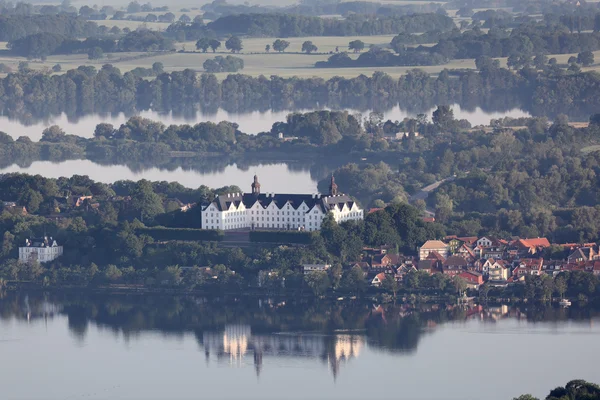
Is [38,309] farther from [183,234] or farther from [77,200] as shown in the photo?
[77,200]

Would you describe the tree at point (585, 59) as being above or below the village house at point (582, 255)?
above

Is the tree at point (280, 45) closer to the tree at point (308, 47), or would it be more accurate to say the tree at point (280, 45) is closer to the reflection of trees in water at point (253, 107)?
the tree at point (308, 47)

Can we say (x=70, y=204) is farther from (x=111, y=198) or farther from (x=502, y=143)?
(x=502, y=143)

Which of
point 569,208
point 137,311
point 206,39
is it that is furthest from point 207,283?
point 206,39

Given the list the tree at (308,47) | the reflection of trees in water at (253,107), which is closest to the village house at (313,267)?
the reflection of trees in water at (253,107)

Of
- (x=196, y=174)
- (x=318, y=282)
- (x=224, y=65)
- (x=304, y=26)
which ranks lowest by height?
(x=318, y=282)

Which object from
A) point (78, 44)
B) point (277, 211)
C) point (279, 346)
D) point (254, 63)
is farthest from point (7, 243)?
point (78, 44)

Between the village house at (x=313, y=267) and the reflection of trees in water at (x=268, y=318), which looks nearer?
the reflection of trees in water at (x=268, y=318)
